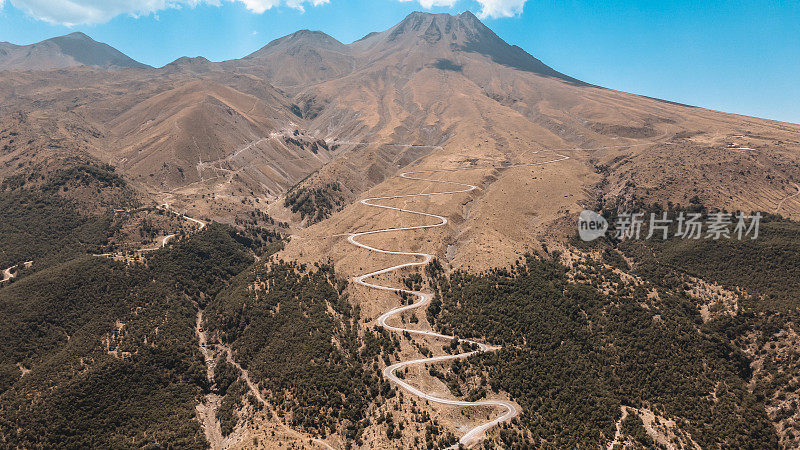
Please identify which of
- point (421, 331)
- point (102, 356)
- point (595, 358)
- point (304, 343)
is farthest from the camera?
point (421, 331)

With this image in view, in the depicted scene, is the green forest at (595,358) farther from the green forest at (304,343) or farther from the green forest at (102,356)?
the green forest at (102,356)

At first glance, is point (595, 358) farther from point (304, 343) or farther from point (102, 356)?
point (102, 356)

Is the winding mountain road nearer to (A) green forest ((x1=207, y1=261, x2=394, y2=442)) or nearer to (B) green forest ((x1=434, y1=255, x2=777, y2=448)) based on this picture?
(B) green forest ((x1=434, y1=255, x2=777, y2=448))

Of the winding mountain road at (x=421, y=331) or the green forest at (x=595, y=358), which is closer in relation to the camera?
the green forest at (x=595, y=358)

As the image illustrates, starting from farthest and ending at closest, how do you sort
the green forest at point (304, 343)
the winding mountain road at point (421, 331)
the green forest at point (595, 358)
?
the green forest at point (304, 343)
the winding mountain road at point (421, 331)
the green forest at point (595, 358)

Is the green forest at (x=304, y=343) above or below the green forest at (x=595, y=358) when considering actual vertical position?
below

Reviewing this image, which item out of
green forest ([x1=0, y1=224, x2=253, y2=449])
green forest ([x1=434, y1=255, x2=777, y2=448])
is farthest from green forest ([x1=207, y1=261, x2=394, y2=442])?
green forest ([x1=434, y1=255, x2=777, y2=448])

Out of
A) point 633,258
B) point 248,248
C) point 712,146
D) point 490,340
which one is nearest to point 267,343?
point 490,340

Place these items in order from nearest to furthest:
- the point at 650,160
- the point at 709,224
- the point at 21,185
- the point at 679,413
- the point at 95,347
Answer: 1. the point at 679,413
2. the point at 95,347
3. the point at 709,224
4. the point at 21,185
5. the point at 650,160

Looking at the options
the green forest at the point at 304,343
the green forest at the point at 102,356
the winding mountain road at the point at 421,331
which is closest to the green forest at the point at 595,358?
the winding mountain road at the point at 421,331

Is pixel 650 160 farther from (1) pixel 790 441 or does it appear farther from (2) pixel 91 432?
(2) pixel 91 432

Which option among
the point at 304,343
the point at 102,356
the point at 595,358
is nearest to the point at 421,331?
the point at 304,343
